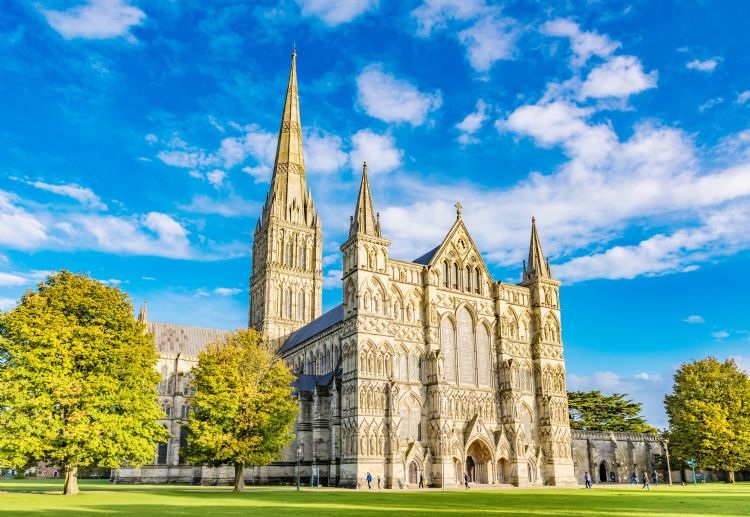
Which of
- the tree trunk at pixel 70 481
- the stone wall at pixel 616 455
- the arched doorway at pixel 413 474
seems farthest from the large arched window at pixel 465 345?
the tree trunk at pixel 70 481

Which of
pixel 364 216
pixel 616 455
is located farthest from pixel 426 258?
pixel 616 455

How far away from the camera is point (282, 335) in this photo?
85.4 m

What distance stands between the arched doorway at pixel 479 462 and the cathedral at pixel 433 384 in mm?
104

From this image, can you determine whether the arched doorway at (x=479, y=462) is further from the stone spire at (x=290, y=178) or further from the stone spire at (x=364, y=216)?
the stone spire at (x=290, y=178)

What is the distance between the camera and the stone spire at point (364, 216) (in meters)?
56.2

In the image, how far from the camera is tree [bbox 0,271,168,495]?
34.1 meters

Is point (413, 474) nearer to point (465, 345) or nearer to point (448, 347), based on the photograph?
point (448, 347)

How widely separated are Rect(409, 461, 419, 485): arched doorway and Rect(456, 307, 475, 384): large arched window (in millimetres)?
9718

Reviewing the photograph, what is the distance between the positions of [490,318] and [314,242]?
3761 cm

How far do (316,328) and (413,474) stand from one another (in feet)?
81.7

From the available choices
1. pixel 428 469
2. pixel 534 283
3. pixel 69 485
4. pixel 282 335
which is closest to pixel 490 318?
pixel 534 283

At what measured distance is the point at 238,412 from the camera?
42125mm

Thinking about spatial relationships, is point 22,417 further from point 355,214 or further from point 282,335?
point 282,335

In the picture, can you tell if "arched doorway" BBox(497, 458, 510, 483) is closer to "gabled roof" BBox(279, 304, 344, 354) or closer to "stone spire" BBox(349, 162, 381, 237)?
"gabled roof" BBox(279, 304, 344, 354)
